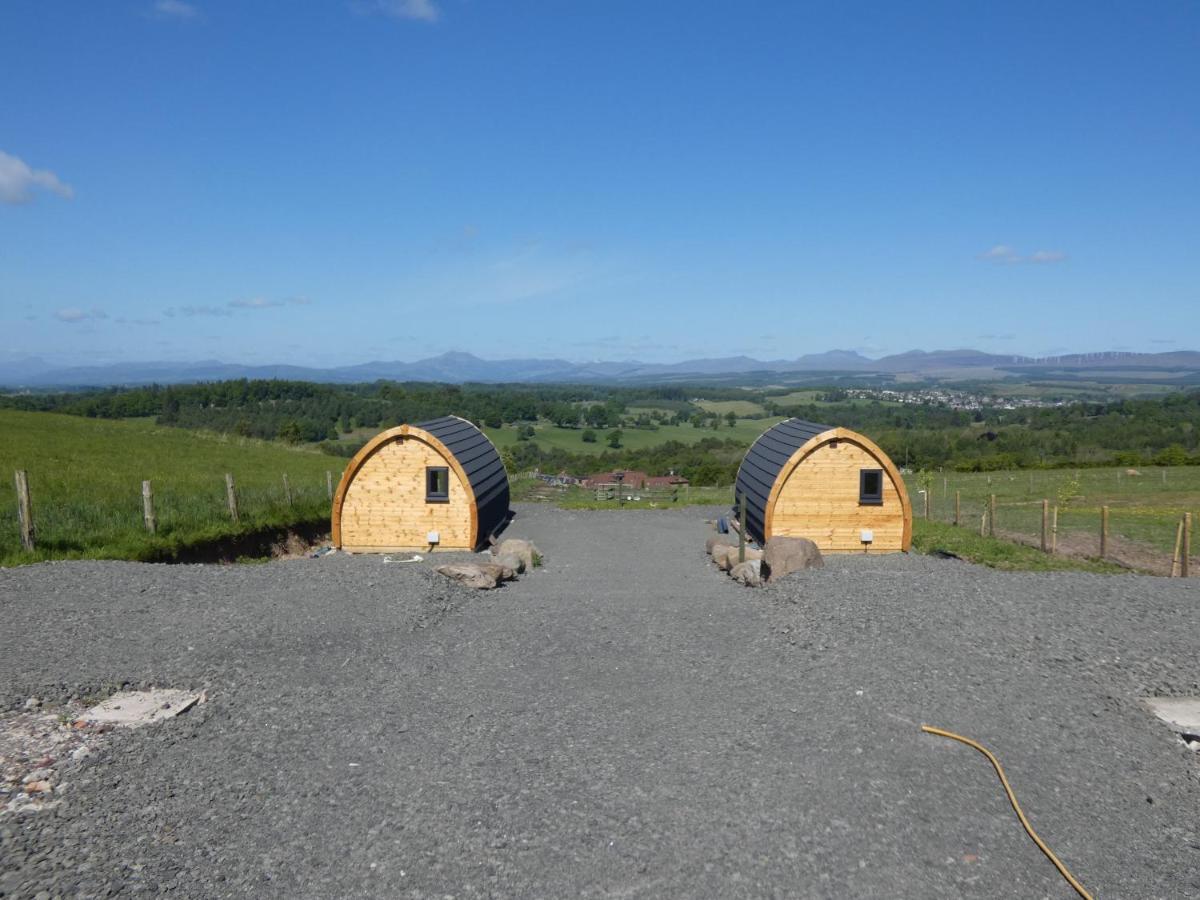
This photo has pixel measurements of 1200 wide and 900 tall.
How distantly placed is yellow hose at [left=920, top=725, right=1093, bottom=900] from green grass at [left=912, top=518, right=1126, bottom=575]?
37.4ft

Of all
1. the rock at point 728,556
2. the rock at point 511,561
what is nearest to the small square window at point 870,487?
the rock at point 728,556

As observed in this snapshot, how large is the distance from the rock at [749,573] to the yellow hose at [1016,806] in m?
8.06

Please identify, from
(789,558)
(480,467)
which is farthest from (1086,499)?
(480,467)

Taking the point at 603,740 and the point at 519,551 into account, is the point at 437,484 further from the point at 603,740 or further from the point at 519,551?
the point at 603,740

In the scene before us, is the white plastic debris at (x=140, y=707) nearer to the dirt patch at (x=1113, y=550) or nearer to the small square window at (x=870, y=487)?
the small square window at (x=870, y=487)

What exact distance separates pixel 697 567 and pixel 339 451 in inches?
1503

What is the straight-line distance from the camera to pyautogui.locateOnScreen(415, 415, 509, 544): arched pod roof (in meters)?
21.0

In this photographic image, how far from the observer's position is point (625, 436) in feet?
315

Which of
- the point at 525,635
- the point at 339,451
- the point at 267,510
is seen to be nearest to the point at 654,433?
the point at 339,451

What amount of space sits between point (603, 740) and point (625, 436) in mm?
87256

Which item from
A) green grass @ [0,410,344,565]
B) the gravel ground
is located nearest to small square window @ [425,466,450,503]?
the gravel ground

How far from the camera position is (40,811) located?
7023 mm

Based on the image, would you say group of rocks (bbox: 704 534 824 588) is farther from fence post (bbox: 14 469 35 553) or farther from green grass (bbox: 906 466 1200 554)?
fence post (bbox: 14 469 35 553)

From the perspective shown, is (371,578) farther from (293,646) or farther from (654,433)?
(654,433)
